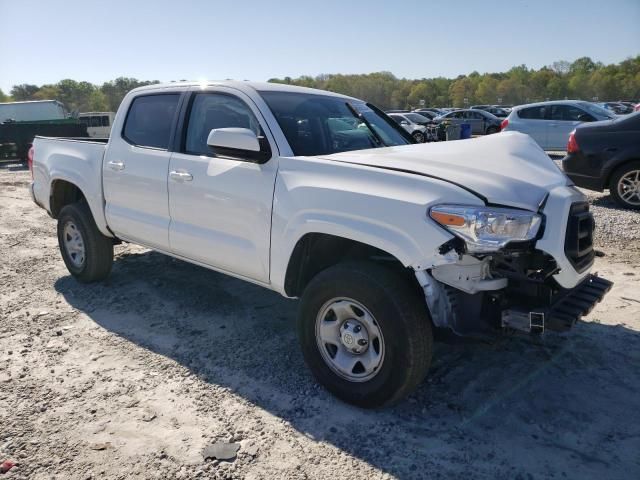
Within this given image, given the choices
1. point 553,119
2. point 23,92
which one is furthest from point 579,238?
point 23,92

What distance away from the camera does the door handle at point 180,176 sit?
3.90 metres

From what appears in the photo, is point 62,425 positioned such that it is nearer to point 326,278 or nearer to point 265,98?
point 326,278

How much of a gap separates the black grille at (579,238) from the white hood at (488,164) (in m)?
0.20

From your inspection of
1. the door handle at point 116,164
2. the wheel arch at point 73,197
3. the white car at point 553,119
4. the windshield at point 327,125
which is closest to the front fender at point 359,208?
the windshield at point 327,125

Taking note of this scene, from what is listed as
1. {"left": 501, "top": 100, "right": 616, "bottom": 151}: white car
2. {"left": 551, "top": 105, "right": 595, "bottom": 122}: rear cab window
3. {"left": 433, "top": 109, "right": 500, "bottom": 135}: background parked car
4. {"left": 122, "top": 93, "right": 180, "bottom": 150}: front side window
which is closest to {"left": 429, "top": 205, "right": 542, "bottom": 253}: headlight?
{"left": 122, "top": 93, "right": 180, "bottom": 150}: front side window

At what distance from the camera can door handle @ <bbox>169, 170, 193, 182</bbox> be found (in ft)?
12.8

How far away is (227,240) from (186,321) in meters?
1.11

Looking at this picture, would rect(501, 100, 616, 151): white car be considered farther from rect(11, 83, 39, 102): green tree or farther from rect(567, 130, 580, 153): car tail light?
rect(11, 83, 39, 102): green tree

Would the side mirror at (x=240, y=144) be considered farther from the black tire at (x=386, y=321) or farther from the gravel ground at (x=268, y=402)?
the gravel ground at (x=268, y=402)

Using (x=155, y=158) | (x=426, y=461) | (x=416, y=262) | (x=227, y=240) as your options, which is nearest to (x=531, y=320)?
(x=416, y=262)

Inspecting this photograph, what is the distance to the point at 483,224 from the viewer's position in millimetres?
2627

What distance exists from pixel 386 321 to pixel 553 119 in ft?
46.1

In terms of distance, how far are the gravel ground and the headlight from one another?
23.9 inches

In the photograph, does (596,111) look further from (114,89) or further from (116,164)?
(114,89)
